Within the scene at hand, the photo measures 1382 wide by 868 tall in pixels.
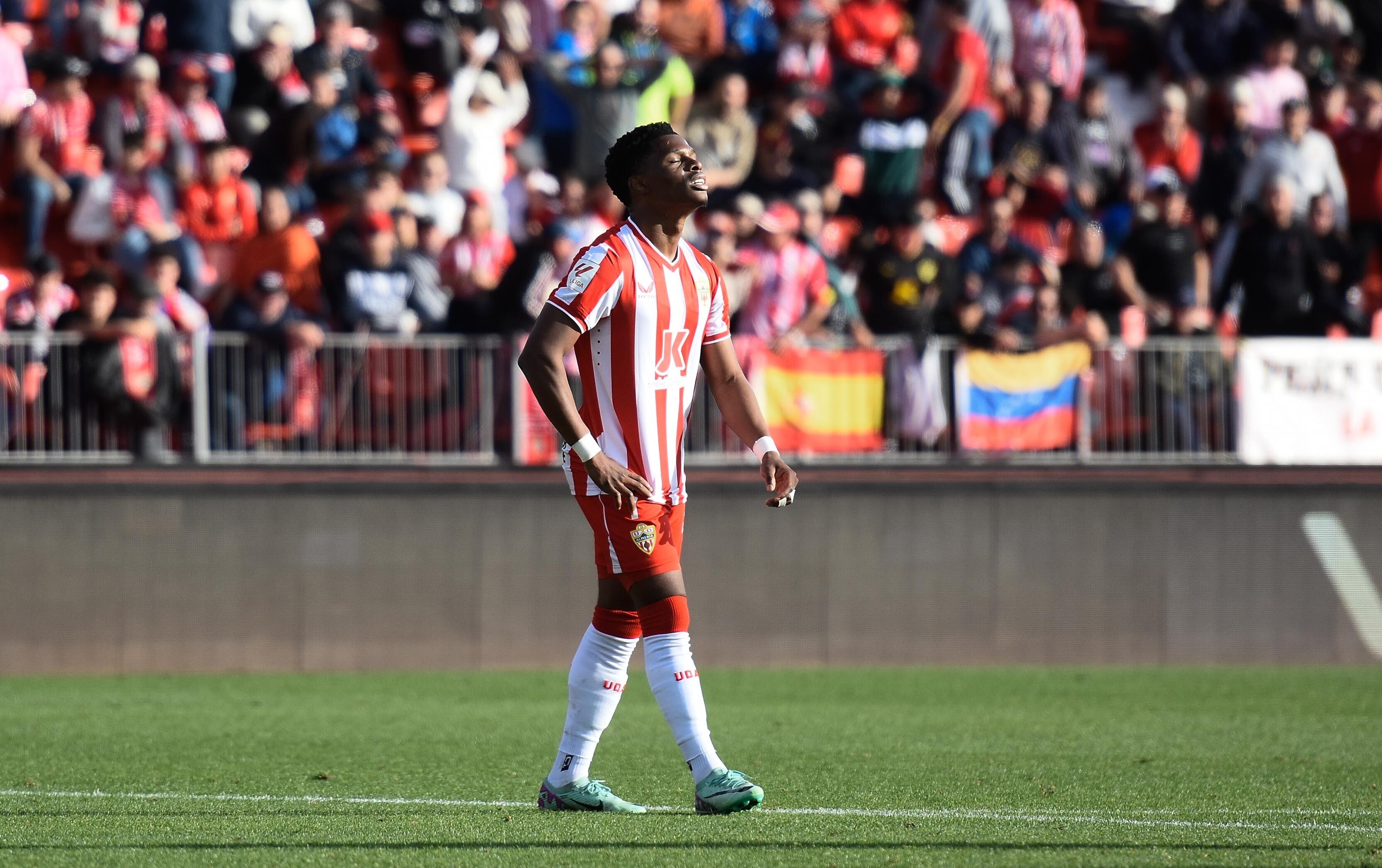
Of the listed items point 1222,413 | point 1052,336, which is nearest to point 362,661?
point 1052,336

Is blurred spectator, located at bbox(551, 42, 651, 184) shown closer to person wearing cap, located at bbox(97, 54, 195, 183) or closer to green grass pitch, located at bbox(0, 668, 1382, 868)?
person wearing cap, located at bbox(97, 54, 195, 183)

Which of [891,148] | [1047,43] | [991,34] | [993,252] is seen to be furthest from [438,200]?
[1047,43]

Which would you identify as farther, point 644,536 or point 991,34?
point 991,34

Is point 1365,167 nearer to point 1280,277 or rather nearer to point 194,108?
point 1280,277

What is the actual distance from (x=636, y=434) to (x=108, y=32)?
11.7m

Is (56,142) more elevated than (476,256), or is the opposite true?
(56,142)

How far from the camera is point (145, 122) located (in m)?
16.0

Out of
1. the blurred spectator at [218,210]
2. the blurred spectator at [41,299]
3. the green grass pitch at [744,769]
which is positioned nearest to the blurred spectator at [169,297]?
the blurred spectator at [41,299]

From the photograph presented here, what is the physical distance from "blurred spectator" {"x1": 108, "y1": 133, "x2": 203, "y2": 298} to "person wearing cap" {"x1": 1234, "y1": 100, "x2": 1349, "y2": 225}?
351 inches

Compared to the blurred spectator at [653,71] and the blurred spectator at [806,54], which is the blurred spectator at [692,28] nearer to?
the blurred spectator at [653,71]

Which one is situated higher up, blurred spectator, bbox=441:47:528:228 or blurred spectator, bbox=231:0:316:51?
blurred spectator, bbox=231:0:316:51

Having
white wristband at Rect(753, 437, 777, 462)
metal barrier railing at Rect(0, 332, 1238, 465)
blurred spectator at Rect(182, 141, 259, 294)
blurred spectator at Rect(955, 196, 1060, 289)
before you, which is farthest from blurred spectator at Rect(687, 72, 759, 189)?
white wristband at Rect(753, 437, 777, 462)

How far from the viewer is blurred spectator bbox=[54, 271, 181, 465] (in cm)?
1349

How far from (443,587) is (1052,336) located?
4.73 meters
